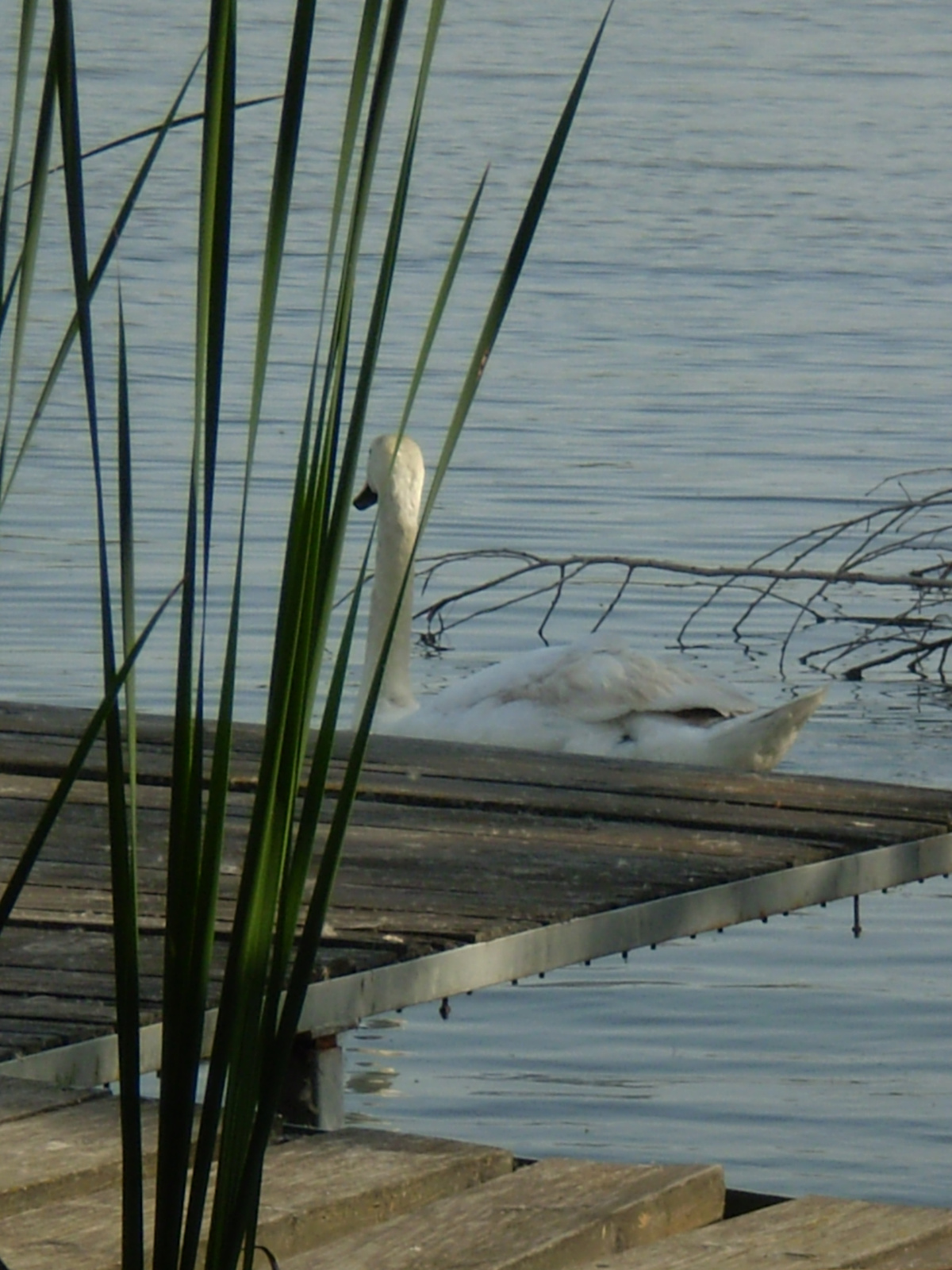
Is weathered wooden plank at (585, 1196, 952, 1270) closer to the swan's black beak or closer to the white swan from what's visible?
the white swan

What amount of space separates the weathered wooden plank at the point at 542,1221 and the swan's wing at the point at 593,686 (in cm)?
426

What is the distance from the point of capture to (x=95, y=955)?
3.53 m

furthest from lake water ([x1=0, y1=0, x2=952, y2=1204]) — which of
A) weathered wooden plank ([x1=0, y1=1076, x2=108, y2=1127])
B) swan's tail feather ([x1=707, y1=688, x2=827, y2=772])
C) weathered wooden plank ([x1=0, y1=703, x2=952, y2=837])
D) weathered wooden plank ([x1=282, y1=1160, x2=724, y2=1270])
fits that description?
weathered wooden plank ([x1=282, y1=1160, x2=724, y2=1270])

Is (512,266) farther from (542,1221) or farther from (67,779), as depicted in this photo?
(542,1221)

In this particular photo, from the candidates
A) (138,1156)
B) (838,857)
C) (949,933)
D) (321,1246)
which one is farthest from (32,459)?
(138,1156)

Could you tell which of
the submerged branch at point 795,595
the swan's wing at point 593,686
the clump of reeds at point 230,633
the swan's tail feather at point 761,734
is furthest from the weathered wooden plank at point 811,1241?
the submerged branch at point 795,595

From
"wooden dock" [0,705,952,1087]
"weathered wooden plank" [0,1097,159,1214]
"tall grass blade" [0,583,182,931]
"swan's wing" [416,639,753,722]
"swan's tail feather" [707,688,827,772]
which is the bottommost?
"weathered wooden plank" [0,1097,159,1214]

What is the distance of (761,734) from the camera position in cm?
684

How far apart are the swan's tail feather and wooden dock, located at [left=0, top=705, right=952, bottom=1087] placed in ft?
5.45

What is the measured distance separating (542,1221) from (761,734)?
4.38m

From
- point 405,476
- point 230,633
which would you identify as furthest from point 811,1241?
point 405,476

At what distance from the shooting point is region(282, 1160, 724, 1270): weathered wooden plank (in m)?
2.42

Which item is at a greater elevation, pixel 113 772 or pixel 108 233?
pixel 108 233

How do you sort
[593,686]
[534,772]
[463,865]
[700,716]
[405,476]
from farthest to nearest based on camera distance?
[405,476] → [700,716] → [593,686] → [534,772] → [463,865]
